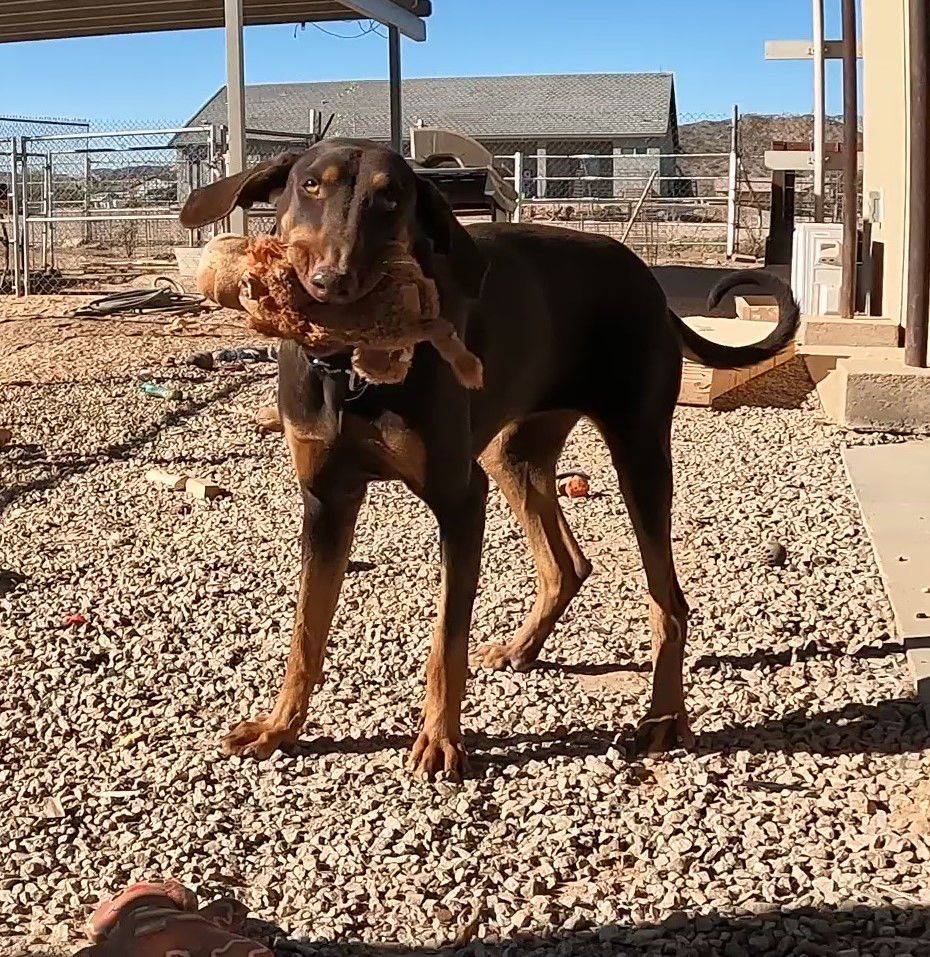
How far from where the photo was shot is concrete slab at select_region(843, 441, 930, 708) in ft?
14.1

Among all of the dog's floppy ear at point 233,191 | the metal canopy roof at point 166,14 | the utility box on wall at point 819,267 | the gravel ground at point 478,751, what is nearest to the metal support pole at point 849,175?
the utility box on wall at point 819,267

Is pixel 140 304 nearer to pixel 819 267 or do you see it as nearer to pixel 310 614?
pixel 819 267

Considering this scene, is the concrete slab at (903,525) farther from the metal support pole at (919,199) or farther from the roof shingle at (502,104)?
the roof shingle at (502,104)

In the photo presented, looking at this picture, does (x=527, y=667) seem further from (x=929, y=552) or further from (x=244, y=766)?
(x=929, y=552)

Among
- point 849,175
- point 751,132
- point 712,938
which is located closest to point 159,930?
point 712,938

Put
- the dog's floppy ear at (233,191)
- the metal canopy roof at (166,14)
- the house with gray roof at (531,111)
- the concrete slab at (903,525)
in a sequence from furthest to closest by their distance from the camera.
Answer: the house with gray roof at (531,111)
the metal canopy roof at (166,14)
the concrete slab at (903,525)
the dog's floppy ear at (233,191)

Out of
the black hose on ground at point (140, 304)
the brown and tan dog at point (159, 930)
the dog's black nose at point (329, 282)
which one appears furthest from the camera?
the black hose on ground at point (140, 304)

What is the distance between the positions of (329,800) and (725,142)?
85868 millimetres

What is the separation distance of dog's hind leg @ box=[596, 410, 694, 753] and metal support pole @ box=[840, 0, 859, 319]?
6151mm

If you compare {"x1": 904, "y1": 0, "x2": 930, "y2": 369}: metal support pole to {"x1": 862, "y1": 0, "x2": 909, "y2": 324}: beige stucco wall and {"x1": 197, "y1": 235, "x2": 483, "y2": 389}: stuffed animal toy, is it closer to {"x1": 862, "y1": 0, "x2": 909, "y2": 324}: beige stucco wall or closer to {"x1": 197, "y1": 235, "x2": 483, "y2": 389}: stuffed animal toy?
{"x1": 862, "y1": 0, "x2": 909, "y2": 324}: beige stucco wall

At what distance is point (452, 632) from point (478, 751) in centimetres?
46

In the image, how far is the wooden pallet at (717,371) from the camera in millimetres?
8523

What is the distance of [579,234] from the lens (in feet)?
12.9

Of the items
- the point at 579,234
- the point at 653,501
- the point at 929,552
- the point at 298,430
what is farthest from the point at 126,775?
the point at 929,552
